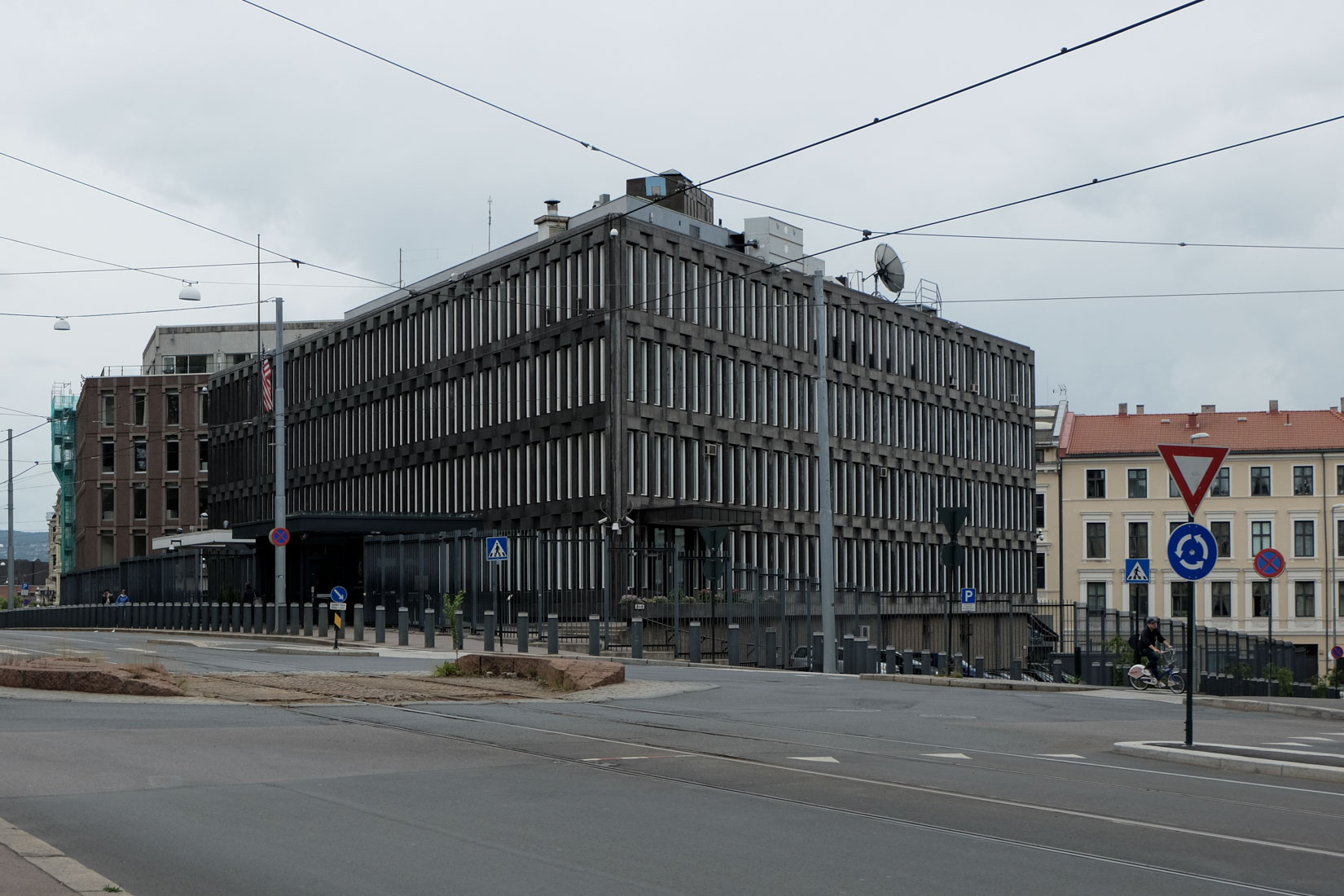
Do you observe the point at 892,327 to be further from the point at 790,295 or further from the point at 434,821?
the point at 434,821

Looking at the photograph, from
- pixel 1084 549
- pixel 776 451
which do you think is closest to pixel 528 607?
pixel 776 451

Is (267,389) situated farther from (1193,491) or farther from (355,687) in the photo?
(1193,491)

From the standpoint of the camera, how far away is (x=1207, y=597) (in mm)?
84562

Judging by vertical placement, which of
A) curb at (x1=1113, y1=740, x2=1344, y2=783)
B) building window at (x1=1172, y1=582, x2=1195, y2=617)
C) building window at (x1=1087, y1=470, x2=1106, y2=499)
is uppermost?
building window at (x1=1087, y1=470, x2=1106, y2=499)

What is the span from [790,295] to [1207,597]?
35.4 m

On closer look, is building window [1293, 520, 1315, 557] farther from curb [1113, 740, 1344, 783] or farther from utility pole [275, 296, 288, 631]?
curb [1113, 740, 1344, 783]

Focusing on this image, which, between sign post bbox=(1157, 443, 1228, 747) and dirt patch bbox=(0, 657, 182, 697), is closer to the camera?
sign post bbox=(1157, 443, 1228, 747)

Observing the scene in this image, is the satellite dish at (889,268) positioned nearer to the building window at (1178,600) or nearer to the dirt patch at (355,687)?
the building window at (1178,600)

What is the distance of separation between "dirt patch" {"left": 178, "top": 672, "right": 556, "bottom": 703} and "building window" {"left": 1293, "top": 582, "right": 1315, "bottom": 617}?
71.0 meters

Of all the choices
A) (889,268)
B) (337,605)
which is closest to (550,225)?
(889,268)

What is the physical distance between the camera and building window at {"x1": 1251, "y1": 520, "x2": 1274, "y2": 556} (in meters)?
84.8

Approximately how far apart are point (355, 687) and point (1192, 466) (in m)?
11.3

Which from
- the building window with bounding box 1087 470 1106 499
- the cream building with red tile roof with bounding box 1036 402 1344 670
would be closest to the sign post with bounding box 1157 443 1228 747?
the cream building with red tile roof with bounding box 1036 402 1344 670

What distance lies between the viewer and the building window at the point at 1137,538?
86.9m
